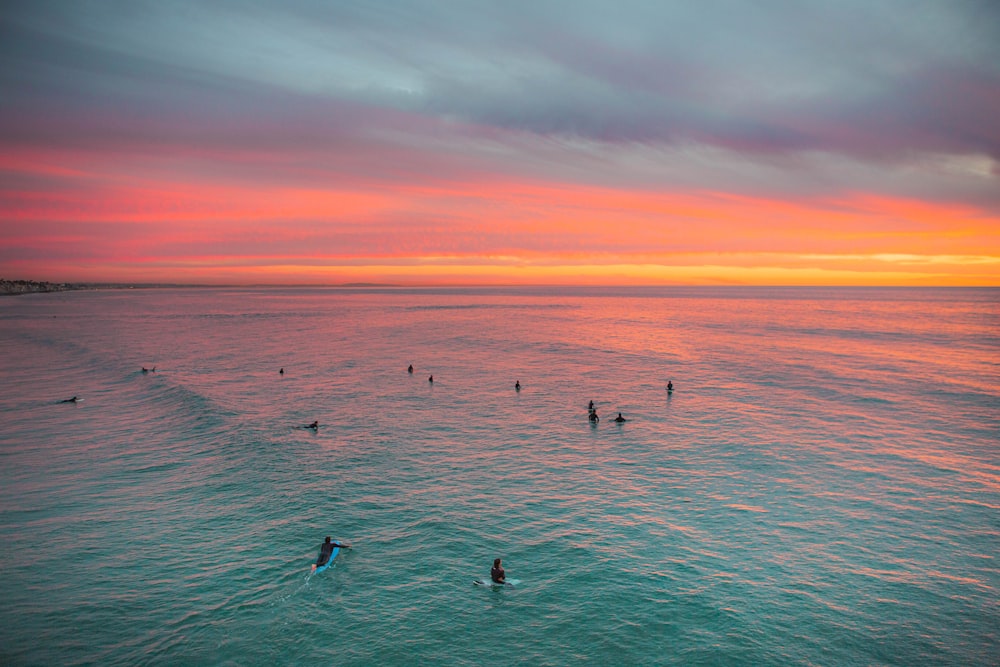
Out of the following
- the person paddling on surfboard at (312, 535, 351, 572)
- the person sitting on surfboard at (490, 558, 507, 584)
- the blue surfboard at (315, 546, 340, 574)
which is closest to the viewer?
the person sitting on surfboard at (490, 558, 507, 584)

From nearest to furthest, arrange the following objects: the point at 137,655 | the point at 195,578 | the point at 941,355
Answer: the point at 137,655
the point at 195,578
the point at 941,355

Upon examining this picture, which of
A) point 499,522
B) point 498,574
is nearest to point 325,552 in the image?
point 498,574

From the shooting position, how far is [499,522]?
29016 mm

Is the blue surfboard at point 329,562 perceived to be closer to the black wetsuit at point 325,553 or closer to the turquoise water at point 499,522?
the black wetsuit at point 325,553

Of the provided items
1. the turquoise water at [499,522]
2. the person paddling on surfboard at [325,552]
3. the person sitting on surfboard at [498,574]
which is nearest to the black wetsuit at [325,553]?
the person paddling on surfboard at [325,552]

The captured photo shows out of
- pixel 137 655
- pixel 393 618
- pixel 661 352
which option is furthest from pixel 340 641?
pixel 661 352

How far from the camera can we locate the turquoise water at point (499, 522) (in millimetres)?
19828

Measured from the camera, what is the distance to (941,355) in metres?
92.4

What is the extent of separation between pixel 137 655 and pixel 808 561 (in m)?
27.5

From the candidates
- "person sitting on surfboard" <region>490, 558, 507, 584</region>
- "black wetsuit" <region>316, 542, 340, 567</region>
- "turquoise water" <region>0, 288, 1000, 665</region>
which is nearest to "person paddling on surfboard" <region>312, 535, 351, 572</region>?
"black wetsuit" <region>316, 542, 340, 567</region>

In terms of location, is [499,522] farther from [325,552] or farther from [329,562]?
[325,552]

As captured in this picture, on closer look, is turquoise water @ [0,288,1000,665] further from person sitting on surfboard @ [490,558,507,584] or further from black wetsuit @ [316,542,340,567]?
black wetsuit @ [316,542,340,567]

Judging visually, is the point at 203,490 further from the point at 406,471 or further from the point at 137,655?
the point at 137,655

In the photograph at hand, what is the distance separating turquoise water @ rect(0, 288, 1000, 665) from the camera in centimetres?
1983
